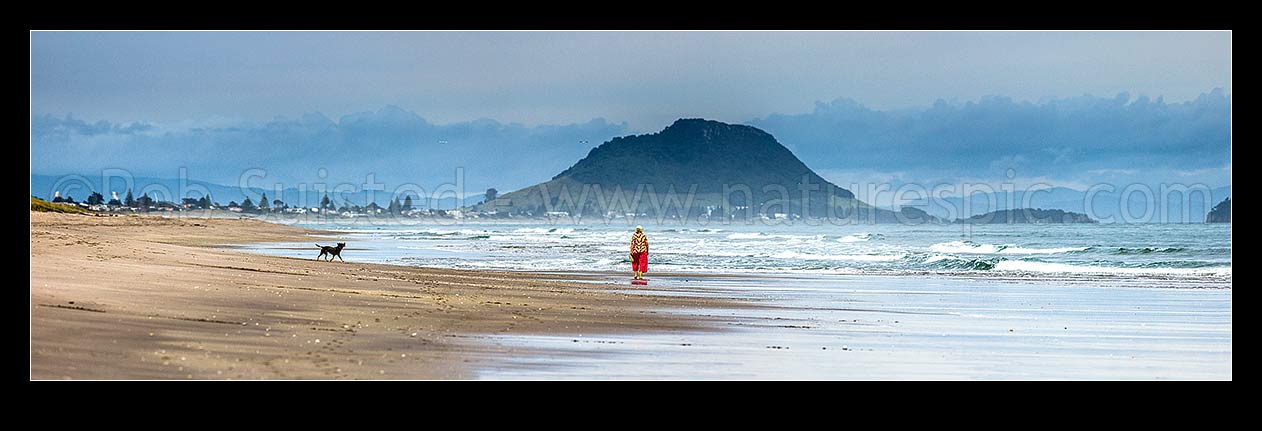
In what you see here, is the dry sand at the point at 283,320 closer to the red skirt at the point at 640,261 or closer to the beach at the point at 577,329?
the beach at the point at 577,329

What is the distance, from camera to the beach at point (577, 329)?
8.77 m

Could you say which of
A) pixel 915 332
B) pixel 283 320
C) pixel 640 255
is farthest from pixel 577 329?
pixel 640 255

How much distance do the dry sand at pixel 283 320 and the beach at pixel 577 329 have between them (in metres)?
0.03

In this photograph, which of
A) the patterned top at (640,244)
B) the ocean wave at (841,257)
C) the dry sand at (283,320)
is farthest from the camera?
the ocean wave at (841,257)

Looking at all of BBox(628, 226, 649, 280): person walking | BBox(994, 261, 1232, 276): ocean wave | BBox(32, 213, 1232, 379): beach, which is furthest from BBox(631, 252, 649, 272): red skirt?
BBox(994, 261, 1232, 276): ocean wave

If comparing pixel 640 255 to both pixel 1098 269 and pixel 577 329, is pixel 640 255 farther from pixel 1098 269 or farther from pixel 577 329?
pixel 577 329

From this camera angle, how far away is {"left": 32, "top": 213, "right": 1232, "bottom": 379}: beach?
8.77 meters

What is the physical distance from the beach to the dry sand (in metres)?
0.03

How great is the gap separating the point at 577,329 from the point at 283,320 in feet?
8.96

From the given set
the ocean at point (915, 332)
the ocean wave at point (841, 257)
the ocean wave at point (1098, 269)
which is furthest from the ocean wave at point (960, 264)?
the ocean at point (915, 332)
